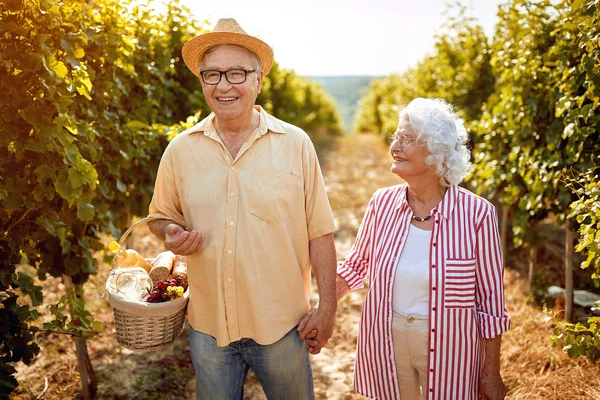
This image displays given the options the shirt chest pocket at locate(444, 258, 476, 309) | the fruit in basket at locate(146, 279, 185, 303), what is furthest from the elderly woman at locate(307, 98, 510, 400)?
the fruit in basket at locate(146, 279, 185, 303)

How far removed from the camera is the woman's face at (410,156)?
2.48 m

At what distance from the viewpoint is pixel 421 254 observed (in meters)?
2.46

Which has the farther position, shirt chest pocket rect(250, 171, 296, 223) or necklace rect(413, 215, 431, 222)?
necklace rect(413, 215, 431, 222)

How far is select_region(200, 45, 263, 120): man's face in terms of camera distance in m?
2.28

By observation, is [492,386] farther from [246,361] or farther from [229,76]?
[229,76]

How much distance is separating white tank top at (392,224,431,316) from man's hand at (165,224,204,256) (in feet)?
3.01

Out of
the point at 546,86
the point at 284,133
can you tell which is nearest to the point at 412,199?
the point at 284,133

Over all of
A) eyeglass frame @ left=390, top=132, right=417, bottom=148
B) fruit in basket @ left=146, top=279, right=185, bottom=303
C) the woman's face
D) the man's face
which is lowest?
fruit in basket @ left=146, top=279, right=185, bottom=303

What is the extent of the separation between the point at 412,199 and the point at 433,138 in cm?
33

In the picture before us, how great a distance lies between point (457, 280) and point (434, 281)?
0.33 ft

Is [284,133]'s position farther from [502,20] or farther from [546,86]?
[502,20]

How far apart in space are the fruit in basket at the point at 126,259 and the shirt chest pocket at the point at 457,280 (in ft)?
4.79

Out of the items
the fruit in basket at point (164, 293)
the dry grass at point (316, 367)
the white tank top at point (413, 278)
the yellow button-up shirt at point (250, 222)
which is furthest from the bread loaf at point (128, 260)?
the white tank top at point (413, 278)

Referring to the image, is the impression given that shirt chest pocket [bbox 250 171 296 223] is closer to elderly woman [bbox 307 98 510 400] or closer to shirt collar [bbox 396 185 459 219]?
elderly woman [bbox 307 98 510 400]
